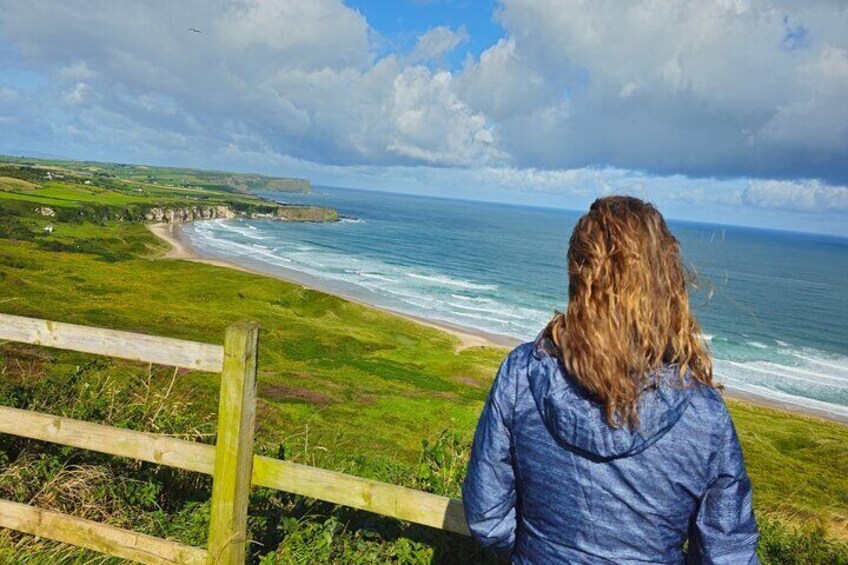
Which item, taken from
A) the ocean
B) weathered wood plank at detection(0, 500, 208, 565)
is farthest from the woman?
weathered wood plank at detection(0, 500, 208, 565)

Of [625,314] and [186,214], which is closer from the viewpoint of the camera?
[625,314]

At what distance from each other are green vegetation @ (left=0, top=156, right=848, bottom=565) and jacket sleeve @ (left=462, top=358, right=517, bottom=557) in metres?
1.82

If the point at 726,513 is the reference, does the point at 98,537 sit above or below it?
below

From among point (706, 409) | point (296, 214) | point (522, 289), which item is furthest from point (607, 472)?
point (296, 214)

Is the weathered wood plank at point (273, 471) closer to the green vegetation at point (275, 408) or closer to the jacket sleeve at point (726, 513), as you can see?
the green vegetation at point (275, 408)

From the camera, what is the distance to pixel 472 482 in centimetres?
243

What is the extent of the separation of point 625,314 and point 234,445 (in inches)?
100

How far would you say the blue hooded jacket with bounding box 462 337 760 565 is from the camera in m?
2.11

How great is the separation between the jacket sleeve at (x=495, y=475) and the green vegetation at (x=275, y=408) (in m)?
1.82

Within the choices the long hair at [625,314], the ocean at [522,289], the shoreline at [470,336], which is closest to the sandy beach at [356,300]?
the shoreline at [470,336]

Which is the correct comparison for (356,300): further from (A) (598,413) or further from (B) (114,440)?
(A) (598,413)

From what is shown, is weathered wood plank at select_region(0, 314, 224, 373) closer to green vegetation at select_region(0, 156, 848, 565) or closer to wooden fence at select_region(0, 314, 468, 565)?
wooden fence at select_region(0, 314, 468, 565)

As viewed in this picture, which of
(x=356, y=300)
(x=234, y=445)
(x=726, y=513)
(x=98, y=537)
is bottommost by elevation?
(x=356, y=300)

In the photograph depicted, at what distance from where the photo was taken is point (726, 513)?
7.16 ft
